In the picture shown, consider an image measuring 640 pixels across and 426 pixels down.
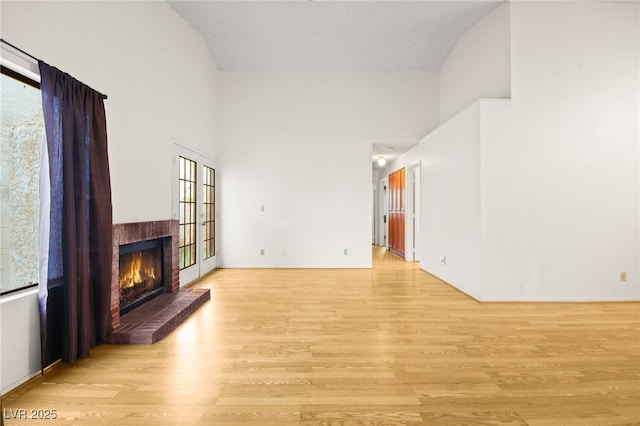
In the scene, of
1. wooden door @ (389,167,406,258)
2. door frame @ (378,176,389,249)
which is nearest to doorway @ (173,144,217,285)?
wooden door @ (389,167,406,258)

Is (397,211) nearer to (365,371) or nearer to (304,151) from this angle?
(304,151)

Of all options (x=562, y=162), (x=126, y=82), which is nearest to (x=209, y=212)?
(x=126, y=82)

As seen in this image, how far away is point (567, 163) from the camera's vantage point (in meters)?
4.03

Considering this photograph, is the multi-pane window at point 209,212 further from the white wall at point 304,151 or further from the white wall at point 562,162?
the white wall at point 562,162

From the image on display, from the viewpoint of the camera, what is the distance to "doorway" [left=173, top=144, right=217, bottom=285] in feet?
15.0

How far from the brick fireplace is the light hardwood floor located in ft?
1.72

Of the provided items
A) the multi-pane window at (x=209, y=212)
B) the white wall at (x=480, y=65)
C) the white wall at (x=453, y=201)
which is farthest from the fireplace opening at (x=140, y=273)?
the white wall at (x=480, y=65)

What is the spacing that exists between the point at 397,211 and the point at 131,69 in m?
6.59

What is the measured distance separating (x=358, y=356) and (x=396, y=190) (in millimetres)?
6361

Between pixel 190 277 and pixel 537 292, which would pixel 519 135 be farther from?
pixel 190 277

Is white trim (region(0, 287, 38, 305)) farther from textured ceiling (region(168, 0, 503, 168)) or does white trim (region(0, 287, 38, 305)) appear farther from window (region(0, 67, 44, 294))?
textured ceiling (region(168, 0, 503, 168))

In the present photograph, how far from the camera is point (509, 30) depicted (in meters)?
4.08

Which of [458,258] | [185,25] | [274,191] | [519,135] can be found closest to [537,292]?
[458,258]

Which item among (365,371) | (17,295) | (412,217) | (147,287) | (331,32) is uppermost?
(331,32)
